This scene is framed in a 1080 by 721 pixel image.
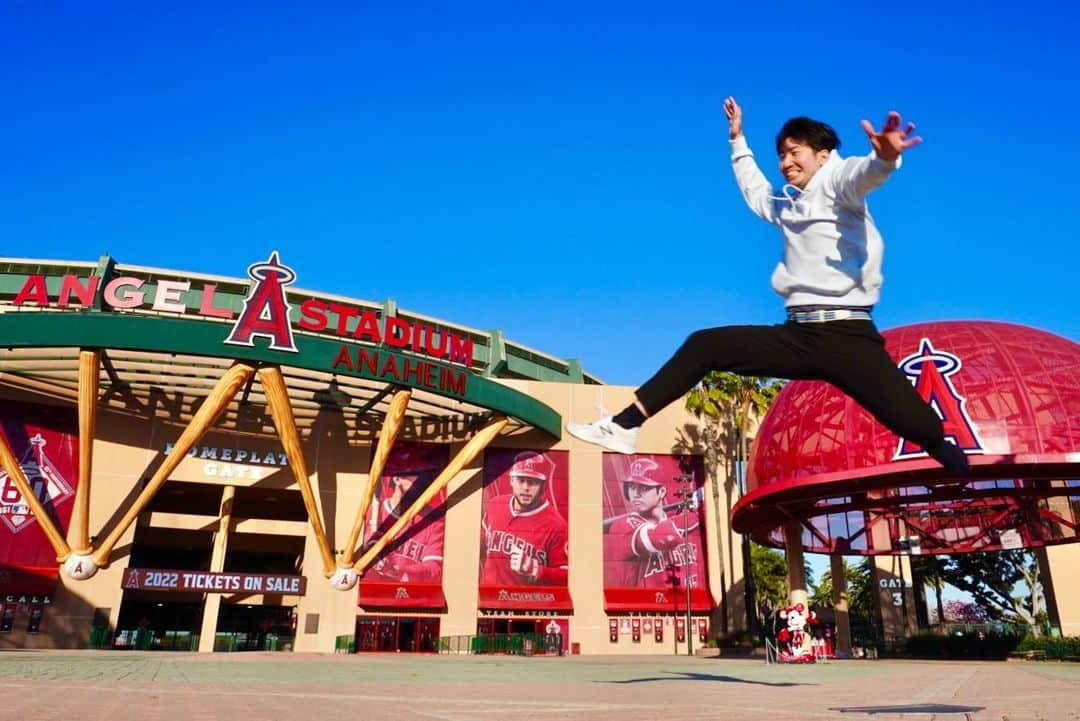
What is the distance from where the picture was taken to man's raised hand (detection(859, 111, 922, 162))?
3.94 meters

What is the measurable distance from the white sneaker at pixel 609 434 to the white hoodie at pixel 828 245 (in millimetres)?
1423

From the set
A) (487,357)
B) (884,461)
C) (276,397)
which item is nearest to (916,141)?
(884,461)

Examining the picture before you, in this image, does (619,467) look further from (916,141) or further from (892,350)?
(916,141)

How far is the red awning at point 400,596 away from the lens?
3653 centimetres

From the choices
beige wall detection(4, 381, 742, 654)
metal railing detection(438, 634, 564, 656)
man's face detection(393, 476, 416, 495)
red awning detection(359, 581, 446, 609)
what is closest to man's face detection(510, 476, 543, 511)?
beige wall detection(4, 381, 742, 654)

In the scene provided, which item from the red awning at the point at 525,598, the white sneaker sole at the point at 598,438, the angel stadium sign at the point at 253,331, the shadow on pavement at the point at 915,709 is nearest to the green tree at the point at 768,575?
the red awning at the point at 525,598

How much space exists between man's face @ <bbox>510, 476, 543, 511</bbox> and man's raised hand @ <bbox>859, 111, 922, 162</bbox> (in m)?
37.3

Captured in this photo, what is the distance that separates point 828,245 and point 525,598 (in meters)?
Answer: 36.0

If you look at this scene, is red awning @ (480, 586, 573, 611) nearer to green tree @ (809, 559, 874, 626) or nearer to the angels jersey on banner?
the angels jersey on banner

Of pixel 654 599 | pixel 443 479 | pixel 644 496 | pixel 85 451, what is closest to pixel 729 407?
pixel 644 496

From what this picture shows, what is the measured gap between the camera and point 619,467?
137 ft

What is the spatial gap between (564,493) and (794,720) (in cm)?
3575

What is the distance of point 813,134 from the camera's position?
4973 millimetres

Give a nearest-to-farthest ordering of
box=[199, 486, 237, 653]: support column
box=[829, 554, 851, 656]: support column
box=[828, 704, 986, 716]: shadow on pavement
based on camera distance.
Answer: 1. box=[828, 704, 986, 716]: shadow on pavement
2. box=[829, 554, 851, 656]: support column
3. box=[199, 486, 237, 653]: support column
